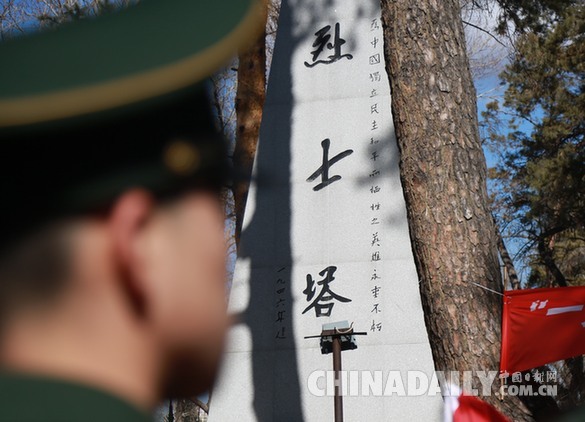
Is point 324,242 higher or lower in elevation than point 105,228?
higher

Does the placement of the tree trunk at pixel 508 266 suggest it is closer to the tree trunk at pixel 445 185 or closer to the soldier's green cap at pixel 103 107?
the tree trunk at pixel 445 185

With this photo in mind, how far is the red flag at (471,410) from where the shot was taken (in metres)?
3.71

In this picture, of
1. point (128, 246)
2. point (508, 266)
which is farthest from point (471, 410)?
point (508, 266)

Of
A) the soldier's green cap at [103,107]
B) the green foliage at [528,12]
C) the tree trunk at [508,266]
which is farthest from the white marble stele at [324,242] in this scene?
the soldier's green cap at [103,107]

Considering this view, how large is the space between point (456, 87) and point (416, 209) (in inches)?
25.8

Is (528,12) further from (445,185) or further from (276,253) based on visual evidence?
(445,185)

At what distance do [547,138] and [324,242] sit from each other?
7214 millimetres

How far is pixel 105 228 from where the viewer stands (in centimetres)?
67

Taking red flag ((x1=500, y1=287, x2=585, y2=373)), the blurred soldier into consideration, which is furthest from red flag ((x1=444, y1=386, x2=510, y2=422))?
the blurred soldier

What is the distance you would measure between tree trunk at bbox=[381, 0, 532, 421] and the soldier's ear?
3.24m

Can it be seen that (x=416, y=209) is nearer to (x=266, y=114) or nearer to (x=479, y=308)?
(x=479, y=308)

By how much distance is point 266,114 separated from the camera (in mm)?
9359

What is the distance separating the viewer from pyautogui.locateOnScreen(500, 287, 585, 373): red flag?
4057mm

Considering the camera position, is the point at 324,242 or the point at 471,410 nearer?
the point at 471,410
